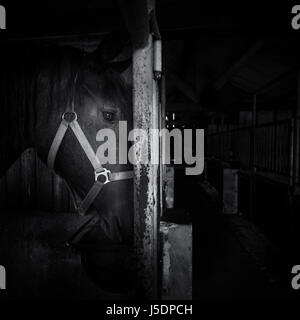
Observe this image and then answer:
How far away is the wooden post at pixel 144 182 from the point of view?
1193 mm

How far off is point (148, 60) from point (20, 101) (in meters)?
0.87

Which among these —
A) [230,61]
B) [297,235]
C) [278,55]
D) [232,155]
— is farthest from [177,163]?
[297,235]

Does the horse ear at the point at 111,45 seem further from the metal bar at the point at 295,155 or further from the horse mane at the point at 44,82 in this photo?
the metal bar at the point at 295,155

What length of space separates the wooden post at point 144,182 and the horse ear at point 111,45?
0.17m

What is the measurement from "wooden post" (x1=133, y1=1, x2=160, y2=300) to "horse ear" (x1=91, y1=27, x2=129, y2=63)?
17cm

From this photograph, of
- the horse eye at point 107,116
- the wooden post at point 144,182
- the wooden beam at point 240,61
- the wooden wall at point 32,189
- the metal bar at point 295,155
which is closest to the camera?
the wooden post at point 144,182

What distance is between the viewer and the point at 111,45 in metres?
1.33

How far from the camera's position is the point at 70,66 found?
1390mm

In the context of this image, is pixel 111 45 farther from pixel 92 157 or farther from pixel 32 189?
pixel 32 189

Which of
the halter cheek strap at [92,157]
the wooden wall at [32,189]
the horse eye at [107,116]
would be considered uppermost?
the horse eye at [107,116]

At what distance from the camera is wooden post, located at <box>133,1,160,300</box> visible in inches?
47.0

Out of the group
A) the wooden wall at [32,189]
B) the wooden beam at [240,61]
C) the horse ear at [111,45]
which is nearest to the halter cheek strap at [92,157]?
the horse ear at [111,45]
